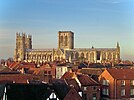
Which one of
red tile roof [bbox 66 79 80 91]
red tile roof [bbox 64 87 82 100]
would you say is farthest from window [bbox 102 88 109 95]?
red tile roof [bbox 64 87 82 100]

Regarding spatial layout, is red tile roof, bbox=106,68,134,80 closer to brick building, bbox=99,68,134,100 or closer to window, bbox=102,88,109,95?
→ brick building, bbox=99,68,134,100

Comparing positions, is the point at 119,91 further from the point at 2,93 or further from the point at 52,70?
the point at 52,70

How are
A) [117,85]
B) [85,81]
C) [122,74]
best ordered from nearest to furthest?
[85,81] → [117,85] → [122,74]

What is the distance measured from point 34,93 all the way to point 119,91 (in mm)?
19524

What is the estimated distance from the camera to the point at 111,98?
48.8 meters

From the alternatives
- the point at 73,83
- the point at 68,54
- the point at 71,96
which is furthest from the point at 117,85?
the point at 68,54

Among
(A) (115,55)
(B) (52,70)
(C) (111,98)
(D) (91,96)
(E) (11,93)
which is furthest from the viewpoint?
(A) (115,55)

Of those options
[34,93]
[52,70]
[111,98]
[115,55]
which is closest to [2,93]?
[34,93]

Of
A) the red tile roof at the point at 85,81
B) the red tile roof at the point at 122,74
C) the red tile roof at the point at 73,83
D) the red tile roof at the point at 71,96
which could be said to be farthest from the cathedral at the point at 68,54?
the red tile roof at the point at 71,96

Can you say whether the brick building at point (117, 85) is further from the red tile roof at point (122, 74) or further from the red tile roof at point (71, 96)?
the red tile roof at point (71, 96)

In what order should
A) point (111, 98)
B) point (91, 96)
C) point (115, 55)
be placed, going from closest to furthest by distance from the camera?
point (91, 96) < point (111, 98) < point (115, 55)

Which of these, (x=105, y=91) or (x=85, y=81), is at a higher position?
(x=85, y=81)

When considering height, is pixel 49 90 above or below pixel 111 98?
above

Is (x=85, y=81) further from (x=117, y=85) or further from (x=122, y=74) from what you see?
(x=122, y=74)
